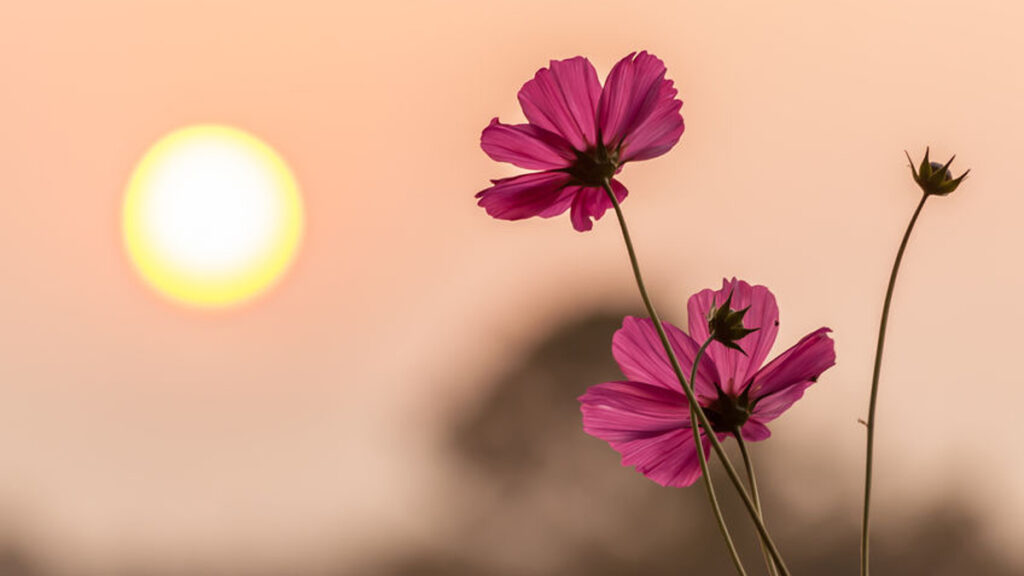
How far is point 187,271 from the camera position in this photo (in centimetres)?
495

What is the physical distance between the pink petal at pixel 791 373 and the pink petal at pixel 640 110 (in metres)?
0.06

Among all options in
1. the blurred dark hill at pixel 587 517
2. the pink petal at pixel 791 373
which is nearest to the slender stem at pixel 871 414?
the pink petal at pixel 791 373

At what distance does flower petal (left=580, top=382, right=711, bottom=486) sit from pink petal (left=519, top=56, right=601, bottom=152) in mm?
64

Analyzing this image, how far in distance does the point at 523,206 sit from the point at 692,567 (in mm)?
5492

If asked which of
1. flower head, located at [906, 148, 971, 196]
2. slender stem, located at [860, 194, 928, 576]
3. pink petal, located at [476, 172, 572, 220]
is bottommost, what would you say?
slender stem, located at [860, 194, 928, 576]

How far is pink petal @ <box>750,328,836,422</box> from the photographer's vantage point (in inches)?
10.4

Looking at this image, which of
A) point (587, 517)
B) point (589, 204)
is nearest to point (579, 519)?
point (587, 517)

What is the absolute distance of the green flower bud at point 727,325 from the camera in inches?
10.5

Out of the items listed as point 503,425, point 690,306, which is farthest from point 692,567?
point 690,306

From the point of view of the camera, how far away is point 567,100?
298mm

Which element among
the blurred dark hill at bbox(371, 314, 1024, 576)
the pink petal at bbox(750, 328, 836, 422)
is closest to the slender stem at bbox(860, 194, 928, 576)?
the pink petal at bbox(750, 328, 836, 422)

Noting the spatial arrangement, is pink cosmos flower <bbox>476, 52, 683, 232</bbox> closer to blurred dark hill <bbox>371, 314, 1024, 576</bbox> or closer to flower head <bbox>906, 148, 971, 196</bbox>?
flower head <bbox>906, 148, 971, 196</bbox>

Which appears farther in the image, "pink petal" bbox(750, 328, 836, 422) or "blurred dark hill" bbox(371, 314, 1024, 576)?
"blurred dark hill" bbox(371, 314, 1024, 576)

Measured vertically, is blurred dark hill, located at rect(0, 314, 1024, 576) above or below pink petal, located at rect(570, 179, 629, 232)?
above
